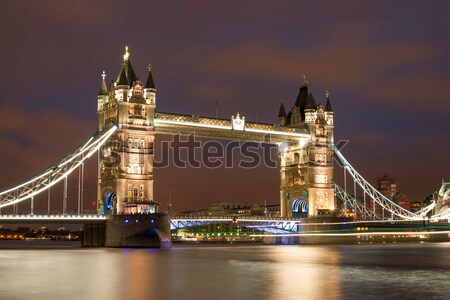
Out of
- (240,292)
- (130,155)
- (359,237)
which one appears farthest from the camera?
(359,237)

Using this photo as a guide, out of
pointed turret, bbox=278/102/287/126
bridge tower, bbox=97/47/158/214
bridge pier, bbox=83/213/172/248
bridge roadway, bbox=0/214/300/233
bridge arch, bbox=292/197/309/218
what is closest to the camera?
bridge roadway, bbox=0/214/300/233

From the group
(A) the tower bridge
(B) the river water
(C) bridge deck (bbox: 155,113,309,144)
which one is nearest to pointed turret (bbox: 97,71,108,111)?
(A) the tower bridge

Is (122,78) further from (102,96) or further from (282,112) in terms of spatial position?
(282,112)

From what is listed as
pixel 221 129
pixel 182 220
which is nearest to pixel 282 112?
pixel 221 129

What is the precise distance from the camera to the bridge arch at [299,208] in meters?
92.8

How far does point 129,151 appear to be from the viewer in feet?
241

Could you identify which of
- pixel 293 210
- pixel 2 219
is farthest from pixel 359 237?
pixel 2 219

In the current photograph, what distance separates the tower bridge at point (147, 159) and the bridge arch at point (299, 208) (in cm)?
15

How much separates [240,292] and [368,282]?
21.0ft

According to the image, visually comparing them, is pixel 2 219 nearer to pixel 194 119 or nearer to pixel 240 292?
pixel 194 119

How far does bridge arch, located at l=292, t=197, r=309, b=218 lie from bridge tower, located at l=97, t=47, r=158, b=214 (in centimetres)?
2650

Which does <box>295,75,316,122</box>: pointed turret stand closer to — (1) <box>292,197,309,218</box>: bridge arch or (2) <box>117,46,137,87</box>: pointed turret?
(1) <box>292,197,309,218</box>: bridge arch

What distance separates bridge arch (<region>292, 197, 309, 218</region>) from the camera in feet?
304

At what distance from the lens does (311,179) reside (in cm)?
9000
